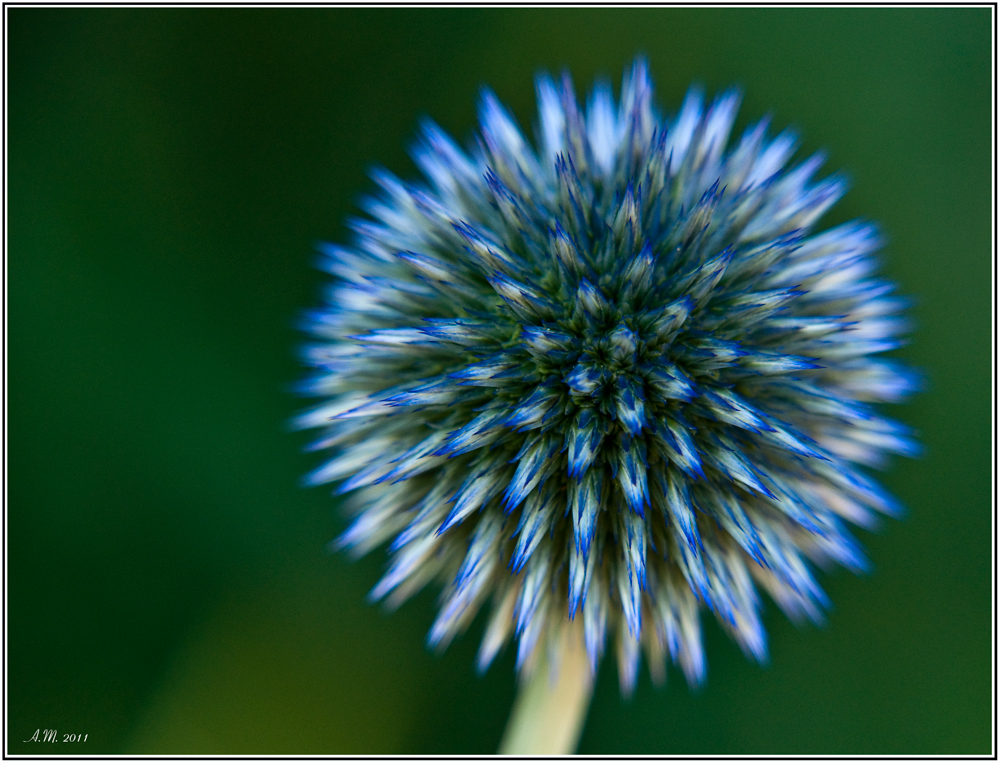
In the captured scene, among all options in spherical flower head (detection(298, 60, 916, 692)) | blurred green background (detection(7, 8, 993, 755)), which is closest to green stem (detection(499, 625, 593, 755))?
spherical flower head (detection(298, 60, 916, 692))

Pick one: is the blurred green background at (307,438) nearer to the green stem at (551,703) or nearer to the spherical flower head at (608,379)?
the green stem at (551,703)

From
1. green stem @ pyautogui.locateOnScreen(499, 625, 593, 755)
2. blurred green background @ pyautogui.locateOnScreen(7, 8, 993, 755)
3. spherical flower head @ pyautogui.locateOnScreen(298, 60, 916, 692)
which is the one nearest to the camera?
spherical flower head @ pyautogui.locateOnScreen(298, 60, 916, 692)

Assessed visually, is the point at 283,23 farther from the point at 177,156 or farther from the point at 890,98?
Answer: the point at 890,98

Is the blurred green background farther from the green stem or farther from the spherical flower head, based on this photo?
the spherical flower head

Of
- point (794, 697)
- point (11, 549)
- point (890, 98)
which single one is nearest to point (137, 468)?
point (11, 549)

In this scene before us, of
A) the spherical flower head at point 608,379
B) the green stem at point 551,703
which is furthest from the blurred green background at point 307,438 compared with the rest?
the spherical flower head at point 608,379
